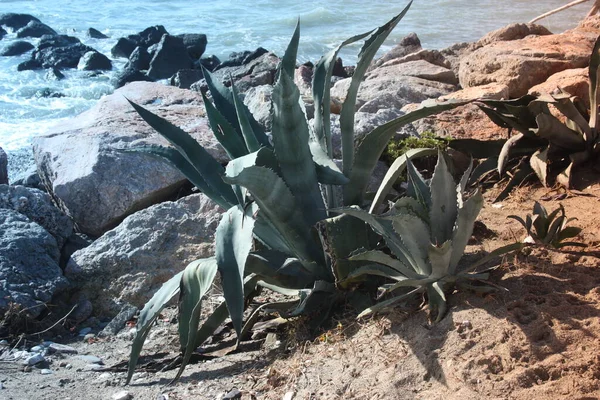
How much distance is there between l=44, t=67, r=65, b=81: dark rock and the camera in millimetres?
16969

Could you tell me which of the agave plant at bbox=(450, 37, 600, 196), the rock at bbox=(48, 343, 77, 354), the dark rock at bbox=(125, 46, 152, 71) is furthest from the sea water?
the agave plant at bbox=(450, 37, 600, 196)

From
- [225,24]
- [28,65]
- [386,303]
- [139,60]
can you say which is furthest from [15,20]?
[386,303]

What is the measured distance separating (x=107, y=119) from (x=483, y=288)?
463 cm

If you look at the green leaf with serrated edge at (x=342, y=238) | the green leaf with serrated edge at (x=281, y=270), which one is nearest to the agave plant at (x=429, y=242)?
the green leaf with serrated edge at (x=342, y=238)

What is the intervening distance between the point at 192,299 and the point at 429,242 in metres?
1.02

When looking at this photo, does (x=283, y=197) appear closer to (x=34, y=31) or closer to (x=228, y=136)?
(x=228, y=136)

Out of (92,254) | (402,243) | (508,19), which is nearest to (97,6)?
(508,19)

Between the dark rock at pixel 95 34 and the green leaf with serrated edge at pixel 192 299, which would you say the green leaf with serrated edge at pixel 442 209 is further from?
the dark rock at pixel 95 34

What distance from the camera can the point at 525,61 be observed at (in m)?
6.78

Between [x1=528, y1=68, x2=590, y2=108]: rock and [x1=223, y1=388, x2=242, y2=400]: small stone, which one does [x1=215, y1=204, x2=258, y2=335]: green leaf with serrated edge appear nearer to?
[x1=223, y1=388, x2=242, y2=400]: small stone

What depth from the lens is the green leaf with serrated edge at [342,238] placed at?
3.27 meters

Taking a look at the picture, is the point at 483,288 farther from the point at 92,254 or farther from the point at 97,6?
the point at 97,6

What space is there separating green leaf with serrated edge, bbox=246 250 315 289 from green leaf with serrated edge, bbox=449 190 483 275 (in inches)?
29.3

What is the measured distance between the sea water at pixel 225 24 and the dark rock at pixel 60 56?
1.93ft
